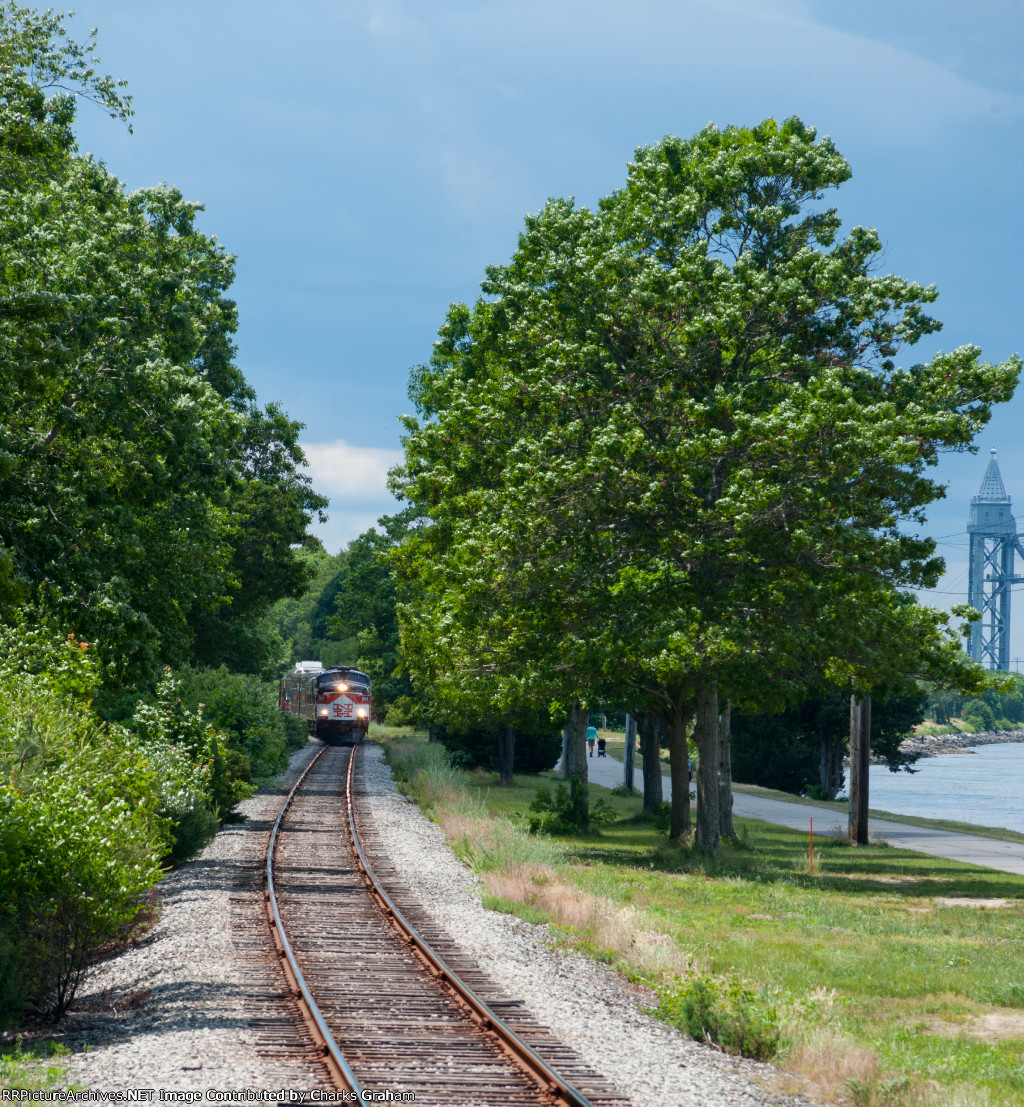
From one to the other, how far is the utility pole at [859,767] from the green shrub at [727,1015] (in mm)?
20043

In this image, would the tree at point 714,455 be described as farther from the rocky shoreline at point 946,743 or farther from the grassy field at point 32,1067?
the rocky shoreline at point 946,743

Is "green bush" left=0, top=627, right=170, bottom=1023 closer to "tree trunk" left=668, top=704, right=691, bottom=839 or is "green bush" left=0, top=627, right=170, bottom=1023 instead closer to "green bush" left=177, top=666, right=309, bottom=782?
"tree trunk" left=668, top=704, right=691, bottom=839

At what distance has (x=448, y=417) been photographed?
1168 inches

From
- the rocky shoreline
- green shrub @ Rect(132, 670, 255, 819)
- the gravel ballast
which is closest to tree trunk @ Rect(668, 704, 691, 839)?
the gravel ballast

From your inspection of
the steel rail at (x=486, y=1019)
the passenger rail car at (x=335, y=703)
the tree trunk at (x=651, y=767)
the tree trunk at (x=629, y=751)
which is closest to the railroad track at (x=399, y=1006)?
the steel rail at (x=486, y=1019)

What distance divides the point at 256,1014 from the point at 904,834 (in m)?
30.0

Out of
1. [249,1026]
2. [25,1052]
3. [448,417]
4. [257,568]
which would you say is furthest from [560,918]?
[257,568]

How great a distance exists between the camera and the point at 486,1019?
10.8 m

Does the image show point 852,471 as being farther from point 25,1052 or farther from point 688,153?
point 25,1052

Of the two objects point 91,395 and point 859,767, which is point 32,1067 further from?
point 859,767

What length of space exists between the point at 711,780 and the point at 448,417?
11.2m

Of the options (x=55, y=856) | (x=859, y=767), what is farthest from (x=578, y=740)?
(x=55, y=856)

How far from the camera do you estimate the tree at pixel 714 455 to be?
21.9 meters

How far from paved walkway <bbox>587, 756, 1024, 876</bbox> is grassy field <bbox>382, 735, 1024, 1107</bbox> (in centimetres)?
190
